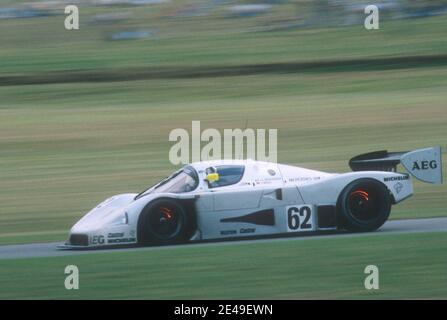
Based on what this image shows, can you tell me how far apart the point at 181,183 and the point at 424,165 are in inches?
91.8

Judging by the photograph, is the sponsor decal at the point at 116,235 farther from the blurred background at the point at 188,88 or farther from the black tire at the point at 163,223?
the blurred background at the point at 188,88

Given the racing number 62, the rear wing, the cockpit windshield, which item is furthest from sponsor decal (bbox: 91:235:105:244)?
the rear wing

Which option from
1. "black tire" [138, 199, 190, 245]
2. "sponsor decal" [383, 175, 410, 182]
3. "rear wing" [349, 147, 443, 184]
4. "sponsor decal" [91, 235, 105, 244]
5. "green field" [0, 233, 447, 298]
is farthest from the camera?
"rear wing" [349, 147, 443, 184]

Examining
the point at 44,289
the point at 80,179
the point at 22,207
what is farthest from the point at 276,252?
the point at 80,179

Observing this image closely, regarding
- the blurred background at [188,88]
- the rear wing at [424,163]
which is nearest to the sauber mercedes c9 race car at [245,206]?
the rear wing at [424,163]

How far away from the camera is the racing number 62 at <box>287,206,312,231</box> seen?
8742 mm

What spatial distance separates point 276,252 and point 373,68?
16.8 meters

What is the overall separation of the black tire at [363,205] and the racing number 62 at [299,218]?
28cm

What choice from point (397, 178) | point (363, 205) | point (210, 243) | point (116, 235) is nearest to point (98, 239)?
point (116, 235)

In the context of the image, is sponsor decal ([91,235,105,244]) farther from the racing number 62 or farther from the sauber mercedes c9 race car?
the racing number 62

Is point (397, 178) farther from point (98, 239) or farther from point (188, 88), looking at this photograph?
point (188, 88)

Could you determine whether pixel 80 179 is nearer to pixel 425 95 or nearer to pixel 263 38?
pixel 425 95

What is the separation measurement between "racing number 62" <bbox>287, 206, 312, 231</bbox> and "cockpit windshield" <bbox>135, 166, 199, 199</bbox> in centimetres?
92

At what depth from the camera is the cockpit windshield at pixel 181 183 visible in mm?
8773
